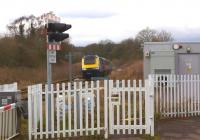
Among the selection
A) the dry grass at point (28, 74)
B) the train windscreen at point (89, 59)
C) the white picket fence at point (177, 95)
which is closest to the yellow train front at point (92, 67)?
the train windscreen at point (89, 59)

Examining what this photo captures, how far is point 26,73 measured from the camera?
6219 centimetres

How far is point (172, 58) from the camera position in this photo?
73.4 ft

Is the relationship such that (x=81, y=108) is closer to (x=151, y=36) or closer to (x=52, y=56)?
(x=52, y=56)

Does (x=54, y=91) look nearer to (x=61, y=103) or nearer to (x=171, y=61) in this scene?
(x=61, y=103)

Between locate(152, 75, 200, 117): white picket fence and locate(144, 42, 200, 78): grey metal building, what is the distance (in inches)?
197

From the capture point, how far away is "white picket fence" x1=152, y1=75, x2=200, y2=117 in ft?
A: 54.2

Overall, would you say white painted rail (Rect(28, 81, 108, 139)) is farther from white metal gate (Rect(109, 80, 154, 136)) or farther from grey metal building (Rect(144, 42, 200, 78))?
grey metal building (Rect(144, 42, 200, 78))

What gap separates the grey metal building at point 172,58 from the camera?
2241cm

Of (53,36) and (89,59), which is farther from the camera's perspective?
(89,59)

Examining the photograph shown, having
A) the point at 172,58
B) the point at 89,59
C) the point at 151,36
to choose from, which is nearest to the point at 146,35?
the point at 151,36

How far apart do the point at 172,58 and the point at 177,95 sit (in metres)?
5.76

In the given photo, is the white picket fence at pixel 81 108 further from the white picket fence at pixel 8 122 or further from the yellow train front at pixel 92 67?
the yellow train front at pixel 92 67

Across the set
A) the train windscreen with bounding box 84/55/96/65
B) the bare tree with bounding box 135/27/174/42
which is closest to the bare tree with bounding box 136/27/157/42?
the bare tree with bounding box 135/27/174/42

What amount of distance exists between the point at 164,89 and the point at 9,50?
165ft
